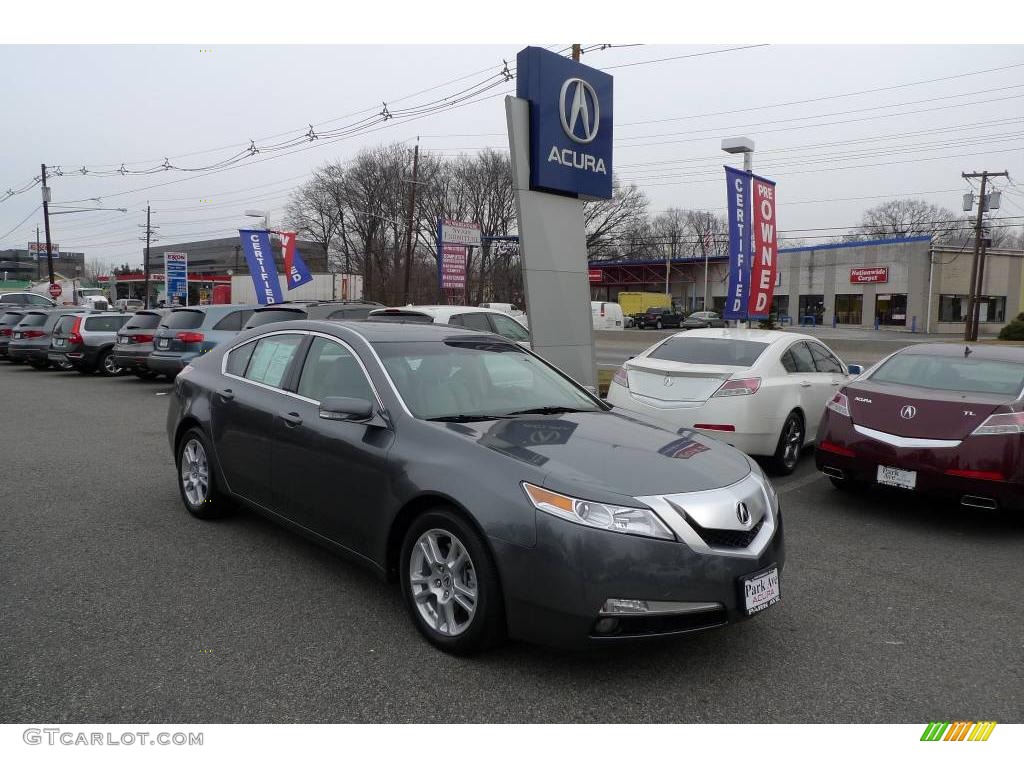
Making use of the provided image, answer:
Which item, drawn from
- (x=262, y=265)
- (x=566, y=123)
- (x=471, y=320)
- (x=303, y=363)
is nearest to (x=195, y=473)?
A: (x=303, y=363)

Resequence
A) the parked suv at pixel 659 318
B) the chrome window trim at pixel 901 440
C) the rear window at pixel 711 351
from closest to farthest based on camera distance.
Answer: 1. the chrome window trim at pixel 901 440
2. the rear window at pixel 711 351
3. the parked suv at pixel 659 318

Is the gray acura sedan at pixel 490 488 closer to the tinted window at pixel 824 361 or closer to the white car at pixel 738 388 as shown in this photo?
the white car at pixel 738 388

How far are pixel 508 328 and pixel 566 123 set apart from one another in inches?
141

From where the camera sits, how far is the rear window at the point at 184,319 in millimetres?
14398

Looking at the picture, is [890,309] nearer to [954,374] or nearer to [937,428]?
[954,374]

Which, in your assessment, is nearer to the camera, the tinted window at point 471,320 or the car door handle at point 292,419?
the car door handle at point 292,419

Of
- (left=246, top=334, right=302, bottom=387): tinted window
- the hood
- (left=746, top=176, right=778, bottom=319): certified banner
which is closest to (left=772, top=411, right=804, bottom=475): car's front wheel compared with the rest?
the hood

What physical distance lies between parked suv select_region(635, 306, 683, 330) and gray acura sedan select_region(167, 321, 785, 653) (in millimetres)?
49661

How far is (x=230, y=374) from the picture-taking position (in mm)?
5594

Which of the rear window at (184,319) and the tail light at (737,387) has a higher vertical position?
the rear window at (184,319)

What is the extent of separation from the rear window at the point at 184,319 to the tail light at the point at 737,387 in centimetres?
1038

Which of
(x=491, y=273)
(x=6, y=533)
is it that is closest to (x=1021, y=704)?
(x=6, y=533)

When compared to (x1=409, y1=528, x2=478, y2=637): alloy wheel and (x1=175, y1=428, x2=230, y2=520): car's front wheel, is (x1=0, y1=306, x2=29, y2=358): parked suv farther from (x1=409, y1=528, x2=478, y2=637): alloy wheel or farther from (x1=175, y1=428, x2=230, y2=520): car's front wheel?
(x1=409, y1=528, x2=478, y2=637): alloy wheel

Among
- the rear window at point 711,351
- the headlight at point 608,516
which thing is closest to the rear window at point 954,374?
the rear window at point 711,351
